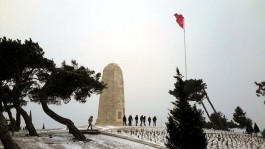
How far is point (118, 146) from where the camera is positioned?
1883cm

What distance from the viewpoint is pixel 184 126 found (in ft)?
49.1

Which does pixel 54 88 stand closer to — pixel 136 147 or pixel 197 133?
pixel 136 147

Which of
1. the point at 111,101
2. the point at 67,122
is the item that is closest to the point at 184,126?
the point at 67,122

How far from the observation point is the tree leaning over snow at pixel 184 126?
14.6 m

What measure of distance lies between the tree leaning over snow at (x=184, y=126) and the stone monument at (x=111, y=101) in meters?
19.4

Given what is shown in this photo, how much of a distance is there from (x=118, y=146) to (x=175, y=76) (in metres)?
6.48

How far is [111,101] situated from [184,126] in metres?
21.0

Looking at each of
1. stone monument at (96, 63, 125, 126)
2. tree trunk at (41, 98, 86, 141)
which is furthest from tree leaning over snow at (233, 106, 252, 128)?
tree trunk at (41, 98, 86, 141)

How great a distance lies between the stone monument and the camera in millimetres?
34812

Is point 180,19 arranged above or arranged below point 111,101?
above

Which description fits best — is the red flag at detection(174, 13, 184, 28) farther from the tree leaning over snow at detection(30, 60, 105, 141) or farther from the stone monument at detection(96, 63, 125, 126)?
the stone monument at detection(96, 63, 125, 126)

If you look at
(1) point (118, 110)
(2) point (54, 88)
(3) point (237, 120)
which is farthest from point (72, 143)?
(3) point (237, 120)

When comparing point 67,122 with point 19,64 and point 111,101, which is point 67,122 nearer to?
point 19,64

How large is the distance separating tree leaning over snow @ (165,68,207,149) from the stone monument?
19398 millimetres
